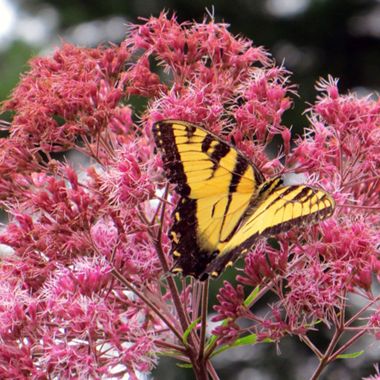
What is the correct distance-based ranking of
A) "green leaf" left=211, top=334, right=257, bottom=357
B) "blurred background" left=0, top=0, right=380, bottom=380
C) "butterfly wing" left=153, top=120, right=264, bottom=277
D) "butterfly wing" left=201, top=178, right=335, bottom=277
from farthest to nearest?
"blurred background" left=0, top=0, right=380, bottom=380 < "green leaf" left=211, top=334, right=257, bottom=357 < "butterfly wing" left=153, top=120, right=264, bottom=277 < "butterfly wing" left=201, top=178, right=335, bottom=277

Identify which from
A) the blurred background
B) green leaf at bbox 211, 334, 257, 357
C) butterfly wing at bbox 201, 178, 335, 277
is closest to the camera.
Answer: butterfly wing at bbox 201, 178, 335, 277

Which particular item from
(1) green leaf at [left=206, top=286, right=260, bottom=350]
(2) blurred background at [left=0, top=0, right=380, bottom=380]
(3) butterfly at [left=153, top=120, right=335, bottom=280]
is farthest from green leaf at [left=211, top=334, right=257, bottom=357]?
(2) blurred background at [left=0, top=0, right=380, bottom=380]

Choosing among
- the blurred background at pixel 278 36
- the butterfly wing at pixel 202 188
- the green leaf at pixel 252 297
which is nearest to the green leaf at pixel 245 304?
the green leaf at pixel 252 297

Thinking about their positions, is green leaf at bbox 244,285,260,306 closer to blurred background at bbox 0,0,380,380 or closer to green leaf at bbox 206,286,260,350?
green leaf at bbox 206,286,260,350

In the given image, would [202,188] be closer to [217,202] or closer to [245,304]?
[217,202]

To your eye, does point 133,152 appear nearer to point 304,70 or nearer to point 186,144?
point 186,144

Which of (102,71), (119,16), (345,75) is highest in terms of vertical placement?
(119,16)

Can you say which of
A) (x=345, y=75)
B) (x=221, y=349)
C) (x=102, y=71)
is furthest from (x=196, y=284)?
(x=345, y=75)
